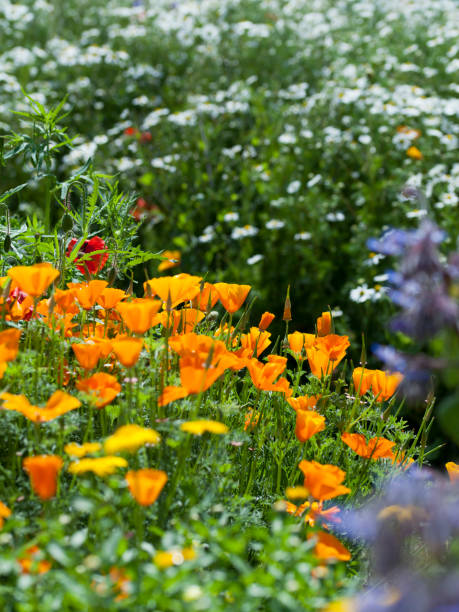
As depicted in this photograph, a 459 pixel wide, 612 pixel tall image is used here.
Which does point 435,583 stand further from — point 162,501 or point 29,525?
point 29,525

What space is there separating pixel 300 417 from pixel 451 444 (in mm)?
1594

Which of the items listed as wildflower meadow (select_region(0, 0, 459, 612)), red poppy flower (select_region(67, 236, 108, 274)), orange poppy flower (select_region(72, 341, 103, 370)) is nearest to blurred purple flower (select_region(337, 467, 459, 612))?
wildflower meadow (select_region(0, 0, 459, 612))

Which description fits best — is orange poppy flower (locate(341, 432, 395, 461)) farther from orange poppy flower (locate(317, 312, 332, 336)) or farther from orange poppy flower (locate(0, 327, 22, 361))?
A: orange poppy flower (locate(0, 327, 22, 361))

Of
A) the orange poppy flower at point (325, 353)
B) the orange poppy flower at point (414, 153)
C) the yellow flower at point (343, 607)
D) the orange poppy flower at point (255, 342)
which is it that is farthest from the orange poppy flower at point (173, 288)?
the orange poppy flower at point (414, 153)

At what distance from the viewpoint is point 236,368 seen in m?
1.32

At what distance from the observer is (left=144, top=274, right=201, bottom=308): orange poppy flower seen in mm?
1258

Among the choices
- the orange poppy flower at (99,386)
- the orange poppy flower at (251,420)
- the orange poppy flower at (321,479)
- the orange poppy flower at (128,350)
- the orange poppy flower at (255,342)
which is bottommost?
the orange poppy flower at (251,420)

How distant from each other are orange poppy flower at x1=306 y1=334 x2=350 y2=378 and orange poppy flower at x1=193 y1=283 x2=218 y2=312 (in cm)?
24

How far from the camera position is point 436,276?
74 cm

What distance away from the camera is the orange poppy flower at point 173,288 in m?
1.26

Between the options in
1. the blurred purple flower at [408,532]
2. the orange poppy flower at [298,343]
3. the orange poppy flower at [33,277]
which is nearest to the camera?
the blurred purple flower at [408,532]

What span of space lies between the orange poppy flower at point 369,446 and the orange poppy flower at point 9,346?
580 millimetres

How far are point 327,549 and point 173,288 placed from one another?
563 millimetres

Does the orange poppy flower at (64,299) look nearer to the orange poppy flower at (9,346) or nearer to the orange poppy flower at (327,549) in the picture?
the orange poppy flower at (9,346)
